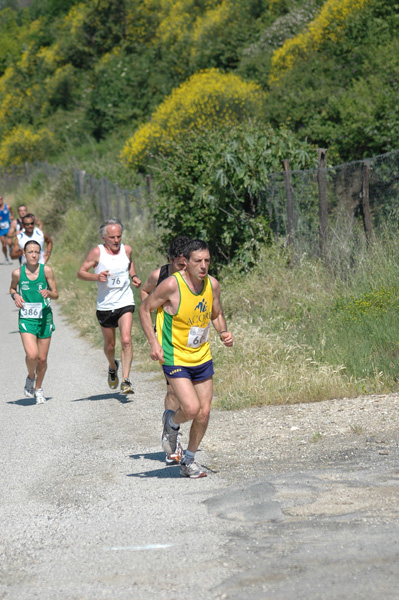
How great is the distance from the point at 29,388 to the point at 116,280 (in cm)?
157

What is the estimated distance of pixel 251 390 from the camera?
9.25 meters

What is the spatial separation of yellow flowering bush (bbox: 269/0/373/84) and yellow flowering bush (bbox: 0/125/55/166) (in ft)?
59.9

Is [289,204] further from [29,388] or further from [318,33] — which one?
[318,33]

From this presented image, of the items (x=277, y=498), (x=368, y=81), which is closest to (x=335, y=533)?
(x=277, y=498)

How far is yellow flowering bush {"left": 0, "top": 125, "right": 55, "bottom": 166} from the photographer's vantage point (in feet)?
141

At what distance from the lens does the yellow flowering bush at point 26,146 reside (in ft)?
141

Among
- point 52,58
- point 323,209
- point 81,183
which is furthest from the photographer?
point 52,58

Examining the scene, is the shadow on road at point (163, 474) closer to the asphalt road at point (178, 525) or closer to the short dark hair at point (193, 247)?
the asphalt road at point (178, 525)

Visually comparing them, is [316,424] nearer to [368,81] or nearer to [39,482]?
[39,482]

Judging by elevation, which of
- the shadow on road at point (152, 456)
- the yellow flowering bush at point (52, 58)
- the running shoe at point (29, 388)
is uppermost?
the yellow flowering bush at point (52, 58)

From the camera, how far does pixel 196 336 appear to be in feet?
22.4

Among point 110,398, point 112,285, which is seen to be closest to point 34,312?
point 112,285

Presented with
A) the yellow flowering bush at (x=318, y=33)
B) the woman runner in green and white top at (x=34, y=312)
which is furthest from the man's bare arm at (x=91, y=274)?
the yellow flowering bush at (x=318, y=33)

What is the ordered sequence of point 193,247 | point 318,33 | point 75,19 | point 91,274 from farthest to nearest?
1. point 75,19
2. point 318,33
3. point 91,274
4. point 193,247
